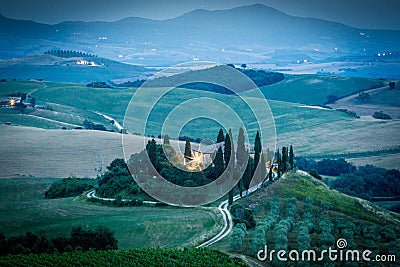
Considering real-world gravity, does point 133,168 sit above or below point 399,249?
above

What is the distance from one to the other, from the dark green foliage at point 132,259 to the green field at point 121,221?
614cm

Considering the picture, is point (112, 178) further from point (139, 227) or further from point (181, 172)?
point (139, 227)

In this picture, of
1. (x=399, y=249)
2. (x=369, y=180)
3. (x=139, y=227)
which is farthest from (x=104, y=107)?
(x=399, y=249)

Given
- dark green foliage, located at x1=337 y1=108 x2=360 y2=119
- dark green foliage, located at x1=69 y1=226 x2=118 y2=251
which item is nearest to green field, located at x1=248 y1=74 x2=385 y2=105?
dark green foliage, located at x1=337 y1=108 x2=360 y2=119

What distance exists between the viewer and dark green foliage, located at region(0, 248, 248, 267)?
37.1 meters

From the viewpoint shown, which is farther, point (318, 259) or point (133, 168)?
point (133, 168)

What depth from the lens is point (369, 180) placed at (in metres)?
89.5

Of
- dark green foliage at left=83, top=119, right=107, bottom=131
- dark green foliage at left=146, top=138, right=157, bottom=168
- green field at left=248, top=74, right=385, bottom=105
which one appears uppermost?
green field at left=248, top=74, right=385, bottom=105

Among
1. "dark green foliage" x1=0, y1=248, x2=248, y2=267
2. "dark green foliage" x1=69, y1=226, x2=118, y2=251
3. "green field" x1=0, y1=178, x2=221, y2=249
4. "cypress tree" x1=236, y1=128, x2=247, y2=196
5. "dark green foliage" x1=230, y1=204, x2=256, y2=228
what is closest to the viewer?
"dark green foliage" x1=0, y1=248, x2=248, y2=267

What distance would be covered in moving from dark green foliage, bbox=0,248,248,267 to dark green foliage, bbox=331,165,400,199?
162ft

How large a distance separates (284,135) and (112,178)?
70054 mm

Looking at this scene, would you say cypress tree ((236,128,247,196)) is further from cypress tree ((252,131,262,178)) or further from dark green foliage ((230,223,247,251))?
dark green foliage ((230,223,247,251))

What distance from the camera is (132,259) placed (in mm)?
38812

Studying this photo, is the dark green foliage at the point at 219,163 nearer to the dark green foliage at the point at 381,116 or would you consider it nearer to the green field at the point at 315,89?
the dark green foliage at the point at 381,116
